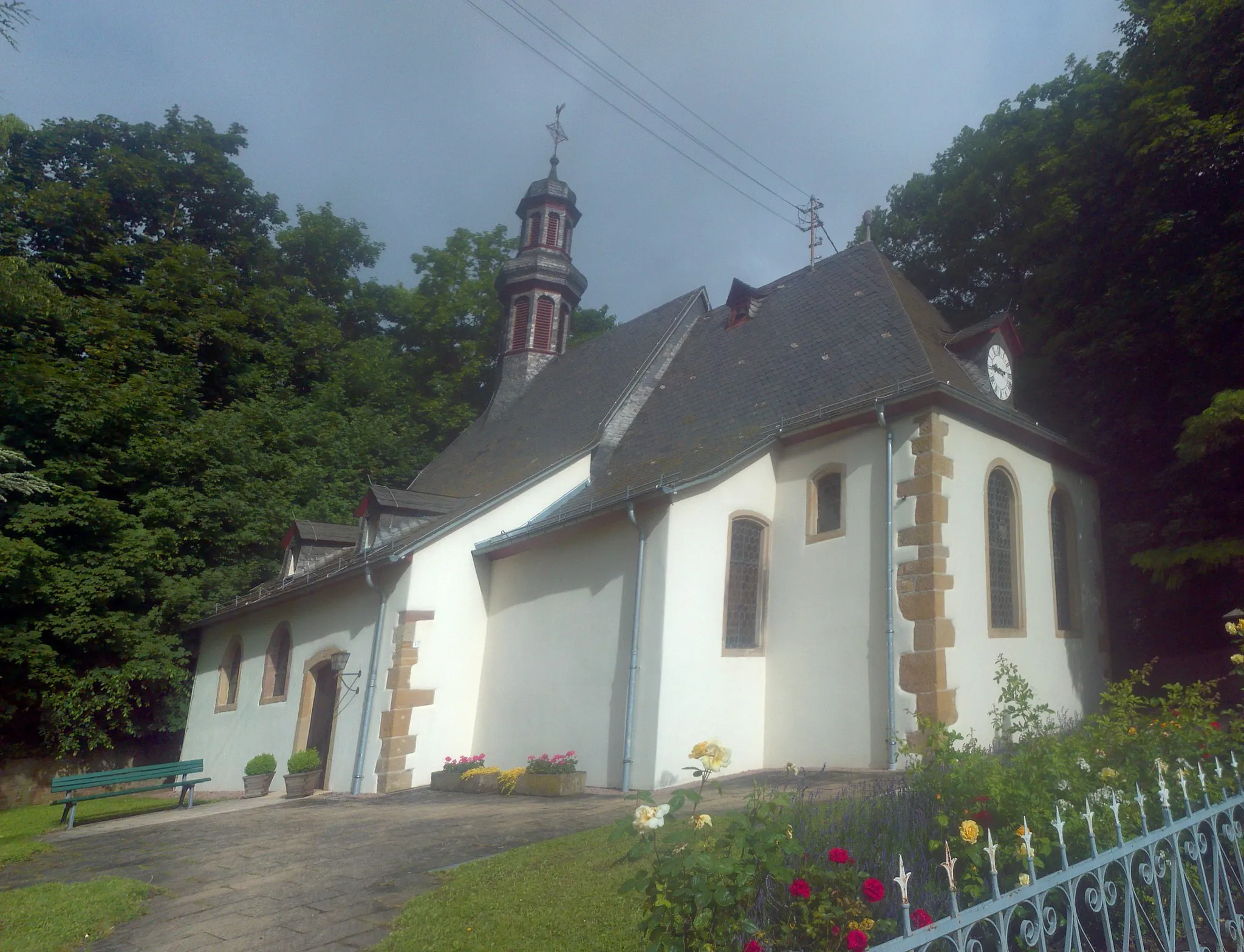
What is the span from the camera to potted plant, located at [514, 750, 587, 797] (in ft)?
32.9

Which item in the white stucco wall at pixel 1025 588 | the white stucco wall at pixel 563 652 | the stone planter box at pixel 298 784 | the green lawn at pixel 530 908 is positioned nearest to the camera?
the green lawn at pixel 530 908

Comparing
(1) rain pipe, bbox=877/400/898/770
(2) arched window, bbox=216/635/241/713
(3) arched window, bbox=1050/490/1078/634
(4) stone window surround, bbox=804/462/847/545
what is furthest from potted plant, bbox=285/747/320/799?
(3) arched window, bbox=1050/490/1078/634

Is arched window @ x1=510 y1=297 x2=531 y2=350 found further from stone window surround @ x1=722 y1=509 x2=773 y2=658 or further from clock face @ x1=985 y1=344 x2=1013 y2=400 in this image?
clock face @ x1=985 y1=344 x2=1013 y2=400

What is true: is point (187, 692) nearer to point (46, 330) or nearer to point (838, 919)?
point (46, 330)

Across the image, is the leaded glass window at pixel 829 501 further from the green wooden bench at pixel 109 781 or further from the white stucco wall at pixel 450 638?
the green wooden bench at pixel 109 781

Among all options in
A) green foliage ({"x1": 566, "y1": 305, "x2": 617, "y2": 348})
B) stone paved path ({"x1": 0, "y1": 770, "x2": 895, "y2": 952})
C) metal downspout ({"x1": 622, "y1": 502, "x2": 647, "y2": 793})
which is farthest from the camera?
green foliage ({"x1": 566, "y1": 305, "x2": 617, "y2": 348})

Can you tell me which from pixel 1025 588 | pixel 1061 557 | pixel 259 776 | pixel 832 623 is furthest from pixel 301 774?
pixel 1061 557

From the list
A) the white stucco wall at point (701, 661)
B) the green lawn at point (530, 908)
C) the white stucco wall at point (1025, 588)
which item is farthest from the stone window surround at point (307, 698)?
the white stucco wall at point (1025, 588)

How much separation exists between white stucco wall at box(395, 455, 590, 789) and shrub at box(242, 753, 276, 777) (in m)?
2.78

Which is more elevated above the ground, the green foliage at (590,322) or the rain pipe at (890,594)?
the green foliage at (590,322)

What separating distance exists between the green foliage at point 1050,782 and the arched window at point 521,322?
18.8m

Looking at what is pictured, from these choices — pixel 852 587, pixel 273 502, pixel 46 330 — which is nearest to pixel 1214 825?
pixel 852 587

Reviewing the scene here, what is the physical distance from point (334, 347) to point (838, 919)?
27727mm

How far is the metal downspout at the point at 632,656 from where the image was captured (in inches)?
402
